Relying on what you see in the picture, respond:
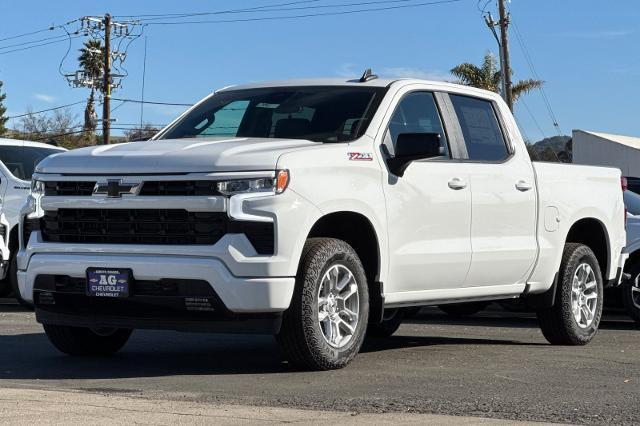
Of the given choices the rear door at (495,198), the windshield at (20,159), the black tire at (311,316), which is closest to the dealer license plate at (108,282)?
the black tire at (311,316)

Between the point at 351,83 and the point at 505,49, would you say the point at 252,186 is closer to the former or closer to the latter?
the point at 351,83

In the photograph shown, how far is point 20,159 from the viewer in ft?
49.6

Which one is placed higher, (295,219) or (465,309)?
(295,219)

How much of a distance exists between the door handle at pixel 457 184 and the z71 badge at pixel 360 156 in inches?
34.5

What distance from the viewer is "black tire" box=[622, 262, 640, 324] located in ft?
41.8

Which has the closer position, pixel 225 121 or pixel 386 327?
pixel 225 121

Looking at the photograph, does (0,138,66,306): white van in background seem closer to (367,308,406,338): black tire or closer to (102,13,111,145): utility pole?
(367,308,406,338): black tire

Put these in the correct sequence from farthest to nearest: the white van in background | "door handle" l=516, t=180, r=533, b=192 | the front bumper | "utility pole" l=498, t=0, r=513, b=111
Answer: "utility pole" l=498, t=0, r=513, b=111
the white van in background
"door handle" l=516, t=180, r=533, b=192
the front bumper

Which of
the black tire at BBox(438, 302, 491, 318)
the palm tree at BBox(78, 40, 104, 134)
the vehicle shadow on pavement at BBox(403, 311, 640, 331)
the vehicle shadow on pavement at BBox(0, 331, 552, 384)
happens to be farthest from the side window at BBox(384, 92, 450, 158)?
the palm tree at BBox(78, 40, 104, 134)

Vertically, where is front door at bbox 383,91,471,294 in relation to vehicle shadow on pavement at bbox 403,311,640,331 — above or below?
above

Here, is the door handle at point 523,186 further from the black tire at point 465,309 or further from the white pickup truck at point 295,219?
the black tire at point 465,309

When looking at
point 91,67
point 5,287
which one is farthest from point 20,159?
point 91,67

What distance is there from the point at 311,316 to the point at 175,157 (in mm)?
1312

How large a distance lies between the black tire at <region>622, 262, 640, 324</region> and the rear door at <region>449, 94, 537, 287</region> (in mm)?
3296
